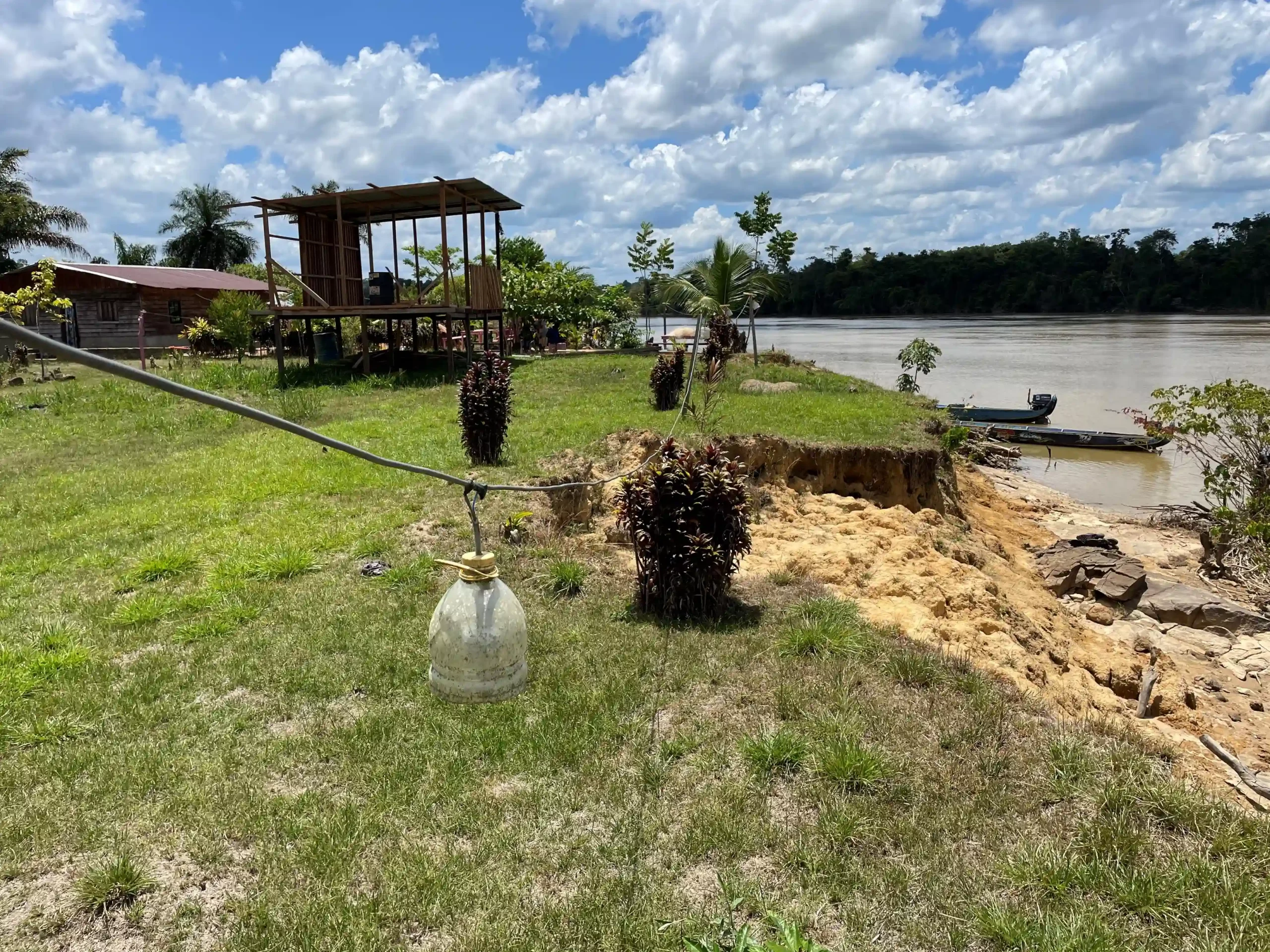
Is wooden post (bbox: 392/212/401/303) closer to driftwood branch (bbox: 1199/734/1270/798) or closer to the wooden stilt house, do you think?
the wooden stilt house

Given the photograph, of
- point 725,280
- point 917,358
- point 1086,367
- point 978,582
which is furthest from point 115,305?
point 1086,367

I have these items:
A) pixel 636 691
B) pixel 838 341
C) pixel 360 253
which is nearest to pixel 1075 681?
pixel 636 691

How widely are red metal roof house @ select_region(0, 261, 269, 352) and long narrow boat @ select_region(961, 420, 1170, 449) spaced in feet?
85.6

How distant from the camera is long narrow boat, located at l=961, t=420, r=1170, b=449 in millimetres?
21094

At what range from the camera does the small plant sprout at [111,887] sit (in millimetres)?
3186

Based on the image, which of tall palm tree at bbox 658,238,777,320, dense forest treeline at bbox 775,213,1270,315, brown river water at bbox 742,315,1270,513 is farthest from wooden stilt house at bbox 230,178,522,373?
dense forest treeline at bbox 775,213,1270,315

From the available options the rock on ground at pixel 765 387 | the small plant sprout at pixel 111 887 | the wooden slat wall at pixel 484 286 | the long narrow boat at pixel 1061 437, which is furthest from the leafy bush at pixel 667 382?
the small plant sprout at pixel 111 887

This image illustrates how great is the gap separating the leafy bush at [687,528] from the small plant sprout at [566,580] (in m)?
0.66

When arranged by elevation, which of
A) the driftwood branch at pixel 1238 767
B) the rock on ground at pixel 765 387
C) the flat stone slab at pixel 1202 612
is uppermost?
the rock on ground at pixel 765 387

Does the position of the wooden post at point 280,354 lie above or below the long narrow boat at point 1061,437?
above

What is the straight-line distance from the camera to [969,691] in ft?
15.7

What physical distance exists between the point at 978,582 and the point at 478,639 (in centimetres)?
642

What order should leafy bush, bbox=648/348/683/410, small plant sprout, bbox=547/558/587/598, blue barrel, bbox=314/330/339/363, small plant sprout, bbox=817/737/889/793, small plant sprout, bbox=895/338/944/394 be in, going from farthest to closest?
small plant sprout, bbox=895/338/944/394
blue barrel, bbox=314/330/339/363
leafy bush, bbox=648/348/683/410
small plant sprout, bbox=547/558/587/598
small plant sprout, bbox=817/737/889/793

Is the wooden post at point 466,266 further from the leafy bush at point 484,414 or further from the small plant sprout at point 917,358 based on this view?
the small plant sprout at point 917,358
